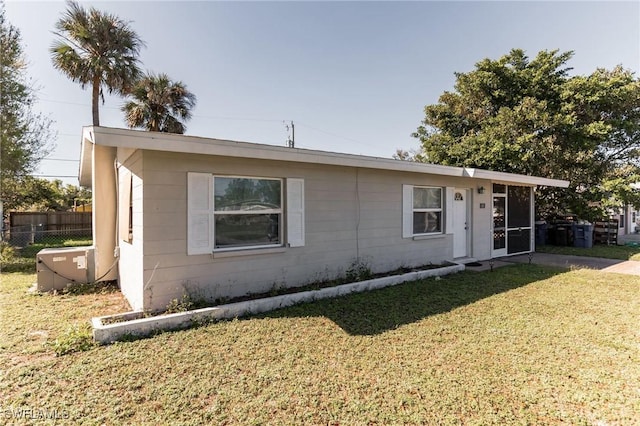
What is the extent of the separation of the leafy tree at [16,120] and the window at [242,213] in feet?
32.4

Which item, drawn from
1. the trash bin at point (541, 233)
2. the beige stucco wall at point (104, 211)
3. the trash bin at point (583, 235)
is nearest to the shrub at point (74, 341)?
the beige stucco wall at point (104, 211)

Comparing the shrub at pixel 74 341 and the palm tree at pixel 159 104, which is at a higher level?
the palm tree at pixel 159 104

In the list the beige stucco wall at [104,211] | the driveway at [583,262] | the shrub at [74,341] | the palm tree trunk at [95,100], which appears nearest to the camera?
the shrub at [74,341]

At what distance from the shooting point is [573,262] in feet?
29.3

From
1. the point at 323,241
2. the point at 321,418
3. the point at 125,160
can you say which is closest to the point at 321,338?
the point at 321,418

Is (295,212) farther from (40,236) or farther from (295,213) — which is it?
(40,236)

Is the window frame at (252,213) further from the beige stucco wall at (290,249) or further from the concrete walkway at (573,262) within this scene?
the concrete walkway at (573,262)

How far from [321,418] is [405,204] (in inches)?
218

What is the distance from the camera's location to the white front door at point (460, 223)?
28.1 ft

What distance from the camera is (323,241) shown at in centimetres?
590

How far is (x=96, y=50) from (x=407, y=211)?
41.7ft

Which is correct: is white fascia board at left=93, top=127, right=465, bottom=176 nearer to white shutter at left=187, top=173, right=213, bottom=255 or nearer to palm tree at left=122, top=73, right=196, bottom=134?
white shutter at left=187, top=173, right=213, bottom=255

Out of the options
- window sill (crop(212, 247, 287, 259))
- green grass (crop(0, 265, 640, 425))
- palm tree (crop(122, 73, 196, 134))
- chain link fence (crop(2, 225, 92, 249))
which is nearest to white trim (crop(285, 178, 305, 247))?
window sill (crop(212, 247, 287, 259))

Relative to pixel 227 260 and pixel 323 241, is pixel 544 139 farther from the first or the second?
pixel 227 260
